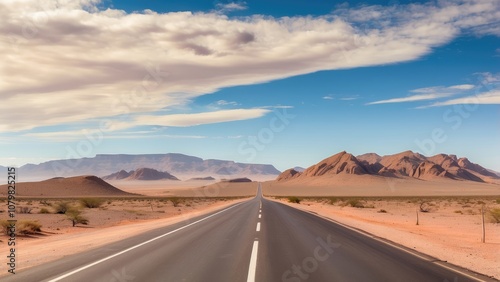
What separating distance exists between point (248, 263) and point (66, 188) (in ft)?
415

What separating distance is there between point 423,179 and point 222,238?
19874 cm

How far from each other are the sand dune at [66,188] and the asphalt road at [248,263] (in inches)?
4375

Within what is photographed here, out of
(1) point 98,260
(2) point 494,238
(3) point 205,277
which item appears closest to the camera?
(3) point 205,277

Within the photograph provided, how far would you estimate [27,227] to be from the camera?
70.8 ft

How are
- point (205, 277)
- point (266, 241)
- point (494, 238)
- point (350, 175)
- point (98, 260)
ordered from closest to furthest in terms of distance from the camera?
point (205, 277) < point (98, 260) < point (266, 241) < point (494, 238) < point (350, 175)

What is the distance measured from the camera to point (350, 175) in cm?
18625

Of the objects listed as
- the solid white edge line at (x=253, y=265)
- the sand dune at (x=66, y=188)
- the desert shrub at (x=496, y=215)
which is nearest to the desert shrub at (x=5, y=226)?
the solid white edge line at (x=253, y=265)

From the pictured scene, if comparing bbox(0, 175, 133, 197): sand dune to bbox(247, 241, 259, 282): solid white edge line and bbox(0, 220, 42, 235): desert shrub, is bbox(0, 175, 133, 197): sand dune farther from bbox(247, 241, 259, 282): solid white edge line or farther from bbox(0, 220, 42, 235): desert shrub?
bbox(247, 241, 259, 282): solid white edge line

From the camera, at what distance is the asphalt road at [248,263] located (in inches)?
370

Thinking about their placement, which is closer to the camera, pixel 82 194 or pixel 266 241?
pixel 266 241

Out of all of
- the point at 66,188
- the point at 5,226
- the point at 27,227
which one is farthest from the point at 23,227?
the point at 66,188

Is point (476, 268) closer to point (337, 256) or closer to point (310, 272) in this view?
point (337, 256)

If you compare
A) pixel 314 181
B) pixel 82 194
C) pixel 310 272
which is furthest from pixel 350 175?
pixel 310 272

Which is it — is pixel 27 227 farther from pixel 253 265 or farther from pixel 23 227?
pixel 253 265
